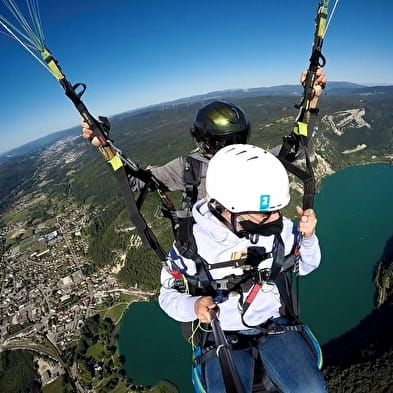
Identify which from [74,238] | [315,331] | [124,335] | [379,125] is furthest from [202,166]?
[379,125]

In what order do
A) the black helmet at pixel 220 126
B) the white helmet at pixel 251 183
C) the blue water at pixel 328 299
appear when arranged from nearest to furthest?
the white helmet at pixel 251 183
the black helmet at pixel 220 126
the blue water at pixel 328 299

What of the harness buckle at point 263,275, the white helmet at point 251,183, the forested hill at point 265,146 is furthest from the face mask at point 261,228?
the forested hill at point 265,146

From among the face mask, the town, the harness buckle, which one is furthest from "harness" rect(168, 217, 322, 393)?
the town

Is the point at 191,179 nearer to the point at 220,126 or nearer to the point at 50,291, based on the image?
the point at 220,126

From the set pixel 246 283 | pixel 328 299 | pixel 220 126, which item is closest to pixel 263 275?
pixel 246 283

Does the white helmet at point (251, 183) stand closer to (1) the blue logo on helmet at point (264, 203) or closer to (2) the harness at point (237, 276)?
(1) the blue logo on helmet at point (264, 203)
